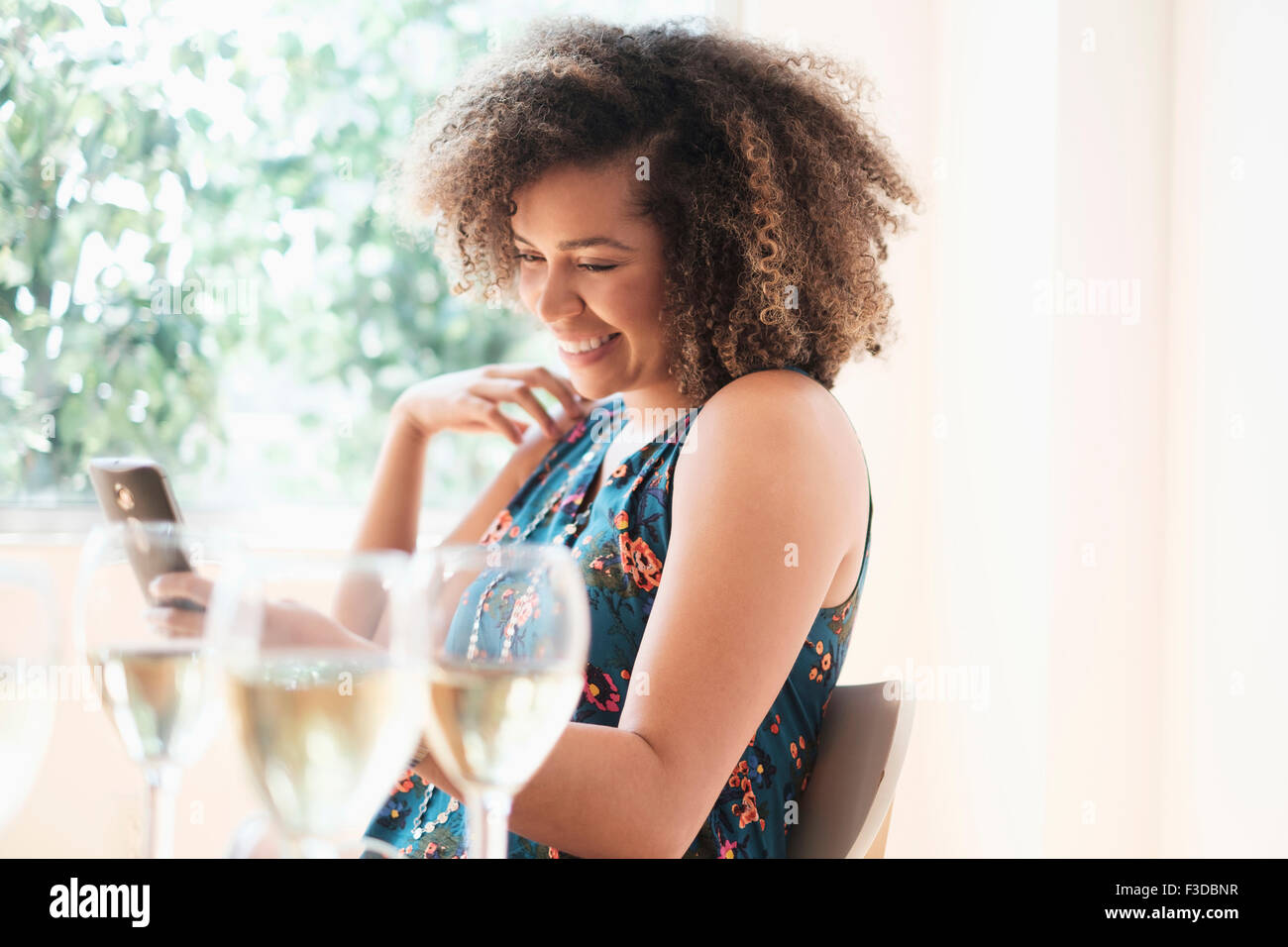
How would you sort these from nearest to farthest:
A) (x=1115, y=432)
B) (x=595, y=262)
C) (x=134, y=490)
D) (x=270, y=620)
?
(x=270, y=620) → (x=134, y=490) → (x=595, y=262) → (x=1115, y=432)

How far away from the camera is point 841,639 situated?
1.24 m

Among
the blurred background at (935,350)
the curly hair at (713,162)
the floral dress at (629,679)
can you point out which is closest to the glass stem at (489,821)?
the floral dress at (629,679)

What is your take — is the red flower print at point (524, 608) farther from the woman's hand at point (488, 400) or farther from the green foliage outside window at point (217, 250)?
the green foliage outside window at point (217, 250)

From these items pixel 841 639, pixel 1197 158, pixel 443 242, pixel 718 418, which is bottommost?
pixel 841 639

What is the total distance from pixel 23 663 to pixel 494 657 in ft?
0.55

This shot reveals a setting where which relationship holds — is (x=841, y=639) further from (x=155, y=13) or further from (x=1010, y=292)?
(x=155, y=13)

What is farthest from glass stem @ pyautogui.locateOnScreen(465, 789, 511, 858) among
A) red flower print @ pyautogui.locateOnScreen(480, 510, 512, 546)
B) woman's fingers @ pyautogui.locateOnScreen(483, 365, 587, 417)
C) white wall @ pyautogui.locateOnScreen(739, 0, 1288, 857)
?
white wall @ pyautogui.locateOnScreen(739, 0, 1288, 857)

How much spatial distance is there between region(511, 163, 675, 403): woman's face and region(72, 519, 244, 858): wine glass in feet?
2.78

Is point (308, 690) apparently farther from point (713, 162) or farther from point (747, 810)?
point (713, 162)

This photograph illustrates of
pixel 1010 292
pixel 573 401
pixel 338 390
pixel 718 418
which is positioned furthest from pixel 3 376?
pixel 1010 292

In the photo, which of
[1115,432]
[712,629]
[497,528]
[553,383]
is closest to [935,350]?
[1115,432]

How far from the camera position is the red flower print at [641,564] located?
1172 mm

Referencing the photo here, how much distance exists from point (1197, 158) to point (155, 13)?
81.2 inches

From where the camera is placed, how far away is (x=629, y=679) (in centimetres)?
116
